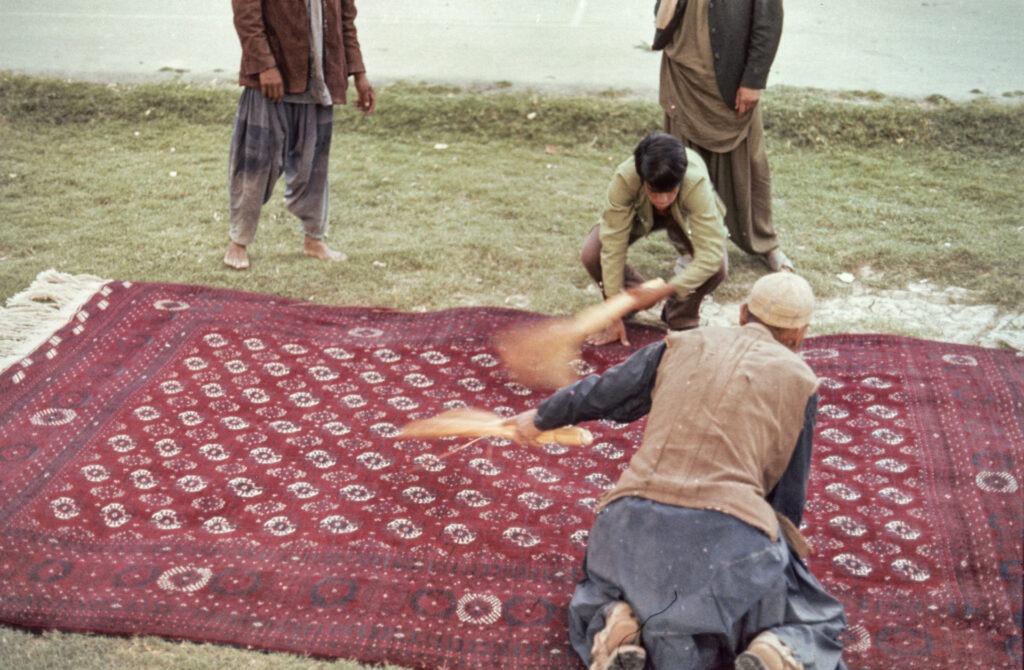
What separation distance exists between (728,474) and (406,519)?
1.24m

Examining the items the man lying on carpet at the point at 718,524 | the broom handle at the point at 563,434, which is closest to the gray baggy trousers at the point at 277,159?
the broom handle at the point at 563,434

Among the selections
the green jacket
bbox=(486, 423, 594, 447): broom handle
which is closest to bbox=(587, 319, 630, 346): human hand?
the green jacket

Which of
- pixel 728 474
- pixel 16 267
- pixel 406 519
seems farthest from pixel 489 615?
pixel 16 267

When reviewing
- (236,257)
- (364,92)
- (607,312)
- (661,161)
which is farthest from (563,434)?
(364,92)

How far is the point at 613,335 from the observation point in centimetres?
→ 469

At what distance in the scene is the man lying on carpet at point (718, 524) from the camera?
102 inches

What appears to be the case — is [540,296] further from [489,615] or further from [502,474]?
[489,615]

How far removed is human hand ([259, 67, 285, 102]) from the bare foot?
0.81m

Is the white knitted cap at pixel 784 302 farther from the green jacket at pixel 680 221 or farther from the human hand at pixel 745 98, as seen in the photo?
the human hand at pixel 745 98

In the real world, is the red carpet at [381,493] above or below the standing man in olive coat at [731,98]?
below

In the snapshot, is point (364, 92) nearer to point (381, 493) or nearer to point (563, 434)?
point (381, 493)

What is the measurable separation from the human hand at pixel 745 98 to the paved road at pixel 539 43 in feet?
9.64

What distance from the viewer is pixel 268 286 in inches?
208

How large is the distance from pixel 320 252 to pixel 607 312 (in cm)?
178
